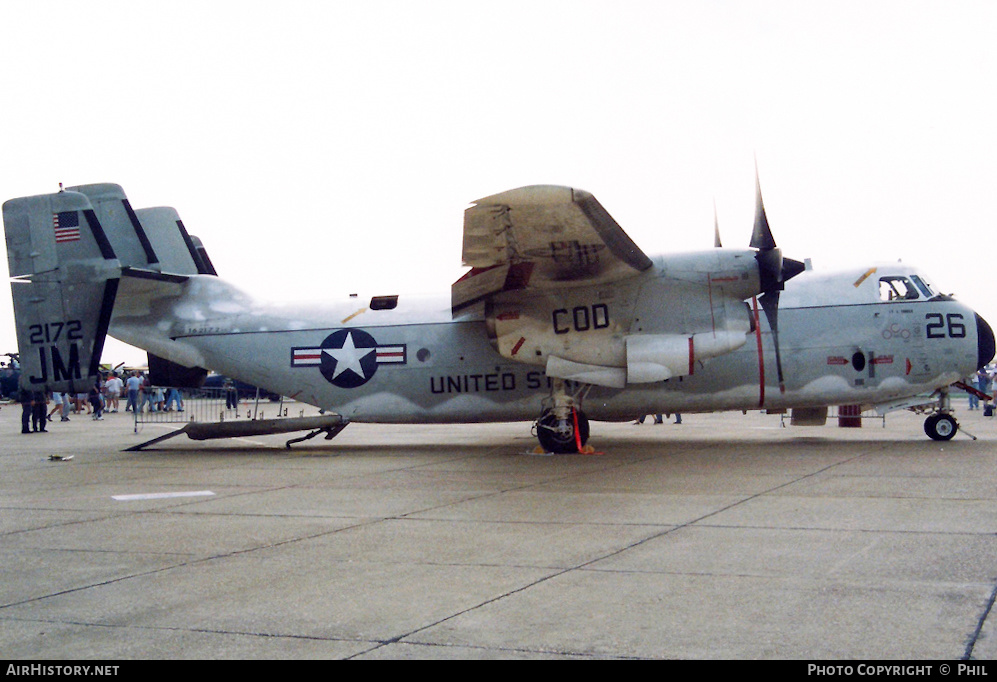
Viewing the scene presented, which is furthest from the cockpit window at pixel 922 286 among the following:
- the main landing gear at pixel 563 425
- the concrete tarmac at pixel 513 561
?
the main landing gear at pixel 563 425

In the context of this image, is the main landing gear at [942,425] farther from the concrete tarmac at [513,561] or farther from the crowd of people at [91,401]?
the crowd of people at [91,401]

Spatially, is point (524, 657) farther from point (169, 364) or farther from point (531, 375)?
point (169, 364)

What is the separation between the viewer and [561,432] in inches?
627

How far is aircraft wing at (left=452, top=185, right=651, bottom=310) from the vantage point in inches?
507

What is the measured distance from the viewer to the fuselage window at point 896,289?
16391mm

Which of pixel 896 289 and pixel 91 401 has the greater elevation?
pixel 896 289

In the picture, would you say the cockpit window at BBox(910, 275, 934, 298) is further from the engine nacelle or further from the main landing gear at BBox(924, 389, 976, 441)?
the engine nacelle

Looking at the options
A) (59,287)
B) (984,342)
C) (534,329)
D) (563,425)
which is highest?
(59,287)

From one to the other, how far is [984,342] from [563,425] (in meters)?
7.68

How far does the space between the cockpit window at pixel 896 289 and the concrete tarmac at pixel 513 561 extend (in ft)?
11.9

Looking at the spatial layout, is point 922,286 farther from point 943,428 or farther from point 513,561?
point 513,561

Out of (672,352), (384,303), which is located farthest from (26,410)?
(672,352)

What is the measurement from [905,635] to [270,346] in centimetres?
1508

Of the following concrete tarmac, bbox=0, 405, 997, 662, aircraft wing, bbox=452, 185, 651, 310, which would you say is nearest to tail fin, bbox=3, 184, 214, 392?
concrete tarmac, bbox=0, 405, 997, 662
